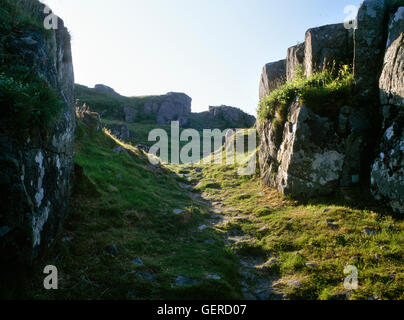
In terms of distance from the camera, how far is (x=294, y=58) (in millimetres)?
15000

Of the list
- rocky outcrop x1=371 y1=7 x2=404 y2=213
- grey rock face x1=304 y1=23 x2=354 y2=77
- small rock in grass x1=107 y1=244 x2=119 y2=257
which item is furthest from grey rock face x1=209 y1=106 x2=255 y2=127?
small rock in grass x1=107 y1=244 x2=119 y2=257

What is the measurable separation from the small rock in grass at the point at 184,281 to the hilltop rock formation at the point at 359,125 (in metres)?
6.74

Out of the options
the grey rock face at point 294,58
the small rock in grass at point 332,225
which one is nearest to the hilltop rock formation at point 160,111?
the grey rock face at point 294,58

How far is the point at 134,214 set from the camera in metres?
9.46

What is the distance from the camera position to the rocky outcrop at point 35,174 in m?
4.55

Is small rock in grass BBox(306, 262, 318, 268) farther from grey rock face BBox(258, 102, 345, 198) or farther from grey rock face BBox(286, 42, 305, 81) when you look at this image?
grey rock face BBox(286, 42, 305, 81)

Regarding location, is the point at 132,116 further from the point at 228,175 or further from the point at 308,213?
the point at 308,213

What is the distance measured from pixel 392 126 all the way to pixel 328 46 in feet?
19.6

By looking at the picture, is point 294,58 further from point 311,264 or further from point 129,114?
point 129,114

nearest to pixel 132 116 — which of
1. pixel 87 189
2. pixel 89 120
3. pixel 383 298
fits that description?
pixel 89 120

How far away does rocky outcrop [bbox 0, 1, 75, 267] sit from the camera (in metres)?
4.55

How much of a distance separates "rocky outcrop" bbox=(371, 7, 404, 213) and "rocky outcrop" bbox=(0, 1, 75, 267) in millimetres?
10038

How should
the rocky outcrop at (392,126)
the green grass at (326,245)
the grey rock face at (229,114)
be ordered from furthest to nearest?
the grey rock face at (229,114), the rocky outcrop at (392,126), the green grass at (326,245)

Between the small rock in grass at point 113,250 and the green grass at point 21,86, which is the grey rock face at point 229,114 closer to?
the green grass at point 21,86
